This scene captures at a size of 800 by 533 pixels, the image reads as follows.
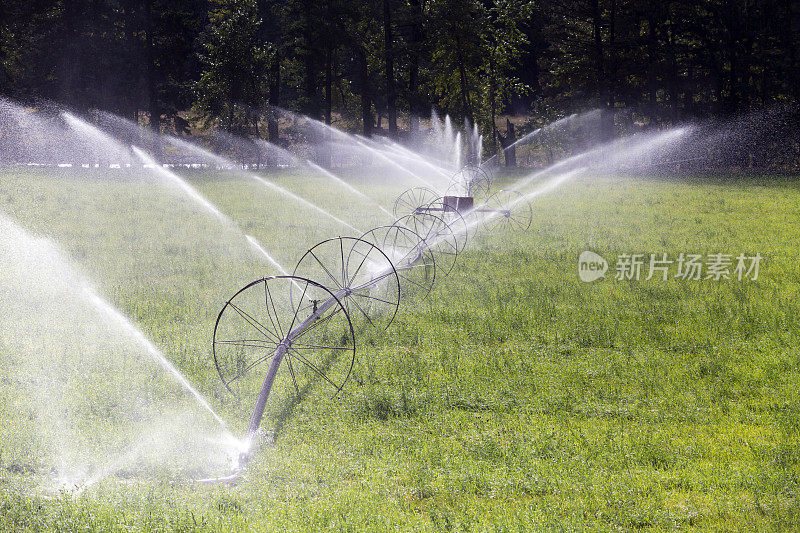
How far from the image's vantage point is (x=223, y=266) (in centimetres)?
1135

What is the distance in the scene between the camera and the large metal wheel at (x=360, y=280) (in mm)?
7699

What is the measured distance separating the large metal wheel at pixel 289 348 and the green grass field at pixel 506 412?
0.68 ft

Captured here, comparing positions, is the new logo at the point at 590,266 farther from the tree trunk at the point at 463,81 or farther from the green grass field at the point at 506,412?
the tree trunk at the point at 463,81

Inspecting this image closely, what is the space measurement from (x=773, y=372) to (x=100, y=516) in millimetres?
5573

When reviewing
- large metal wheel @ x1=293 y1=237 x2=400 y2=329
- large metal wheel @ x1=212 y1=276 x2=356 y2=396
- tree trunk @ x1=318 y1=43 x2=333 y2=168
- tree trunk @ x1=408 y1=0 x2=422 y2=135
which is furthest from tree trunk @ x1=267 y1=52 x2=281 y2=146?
large metal wheel @ x1=212 y1=276 x2=356 y2=396

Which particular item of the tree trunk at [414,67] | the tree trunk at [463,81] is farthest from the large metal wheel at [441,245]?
the tree trunk at [414,67]

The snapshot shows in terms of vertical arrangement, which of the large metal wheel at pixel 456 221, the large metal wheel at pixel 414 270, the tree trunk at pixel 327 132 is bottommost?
the large metal wheel at pixel 414 270

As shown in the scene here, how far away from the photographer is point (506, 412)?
5.84 metres

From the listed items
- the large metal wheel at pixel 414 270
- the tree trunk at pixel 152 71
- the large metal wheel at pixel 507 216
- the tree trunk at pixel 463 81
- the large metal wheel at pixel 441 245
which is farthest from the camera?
the tree trunk at pixel 152 71

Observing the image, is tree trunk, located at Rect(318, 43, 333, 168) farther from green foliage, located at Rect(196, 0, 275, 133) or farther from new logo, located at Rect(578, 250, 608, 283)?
new logo, located at Rect(578, 250, 608, 283)

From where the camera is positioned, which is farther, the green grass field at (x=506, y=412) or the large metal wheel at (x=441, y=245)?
the large metal wheel at (x=441, y=245)

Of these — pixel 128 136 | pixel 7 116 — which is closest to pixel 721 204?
pixel 128 136

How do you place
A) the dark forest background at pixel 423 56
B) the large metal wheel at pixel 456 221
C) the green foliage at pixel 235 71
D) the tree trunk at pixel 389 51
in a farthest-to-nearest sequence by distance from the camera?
the green foliage at pixel 235 71 < the tree trunk at pixel 389 51 < the dark forest background at pixel 423 56 < the large metal wheel at pixel 456 221

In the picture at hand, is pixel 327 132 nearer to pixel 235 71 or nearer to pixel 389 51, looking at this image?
pixel 235 71
